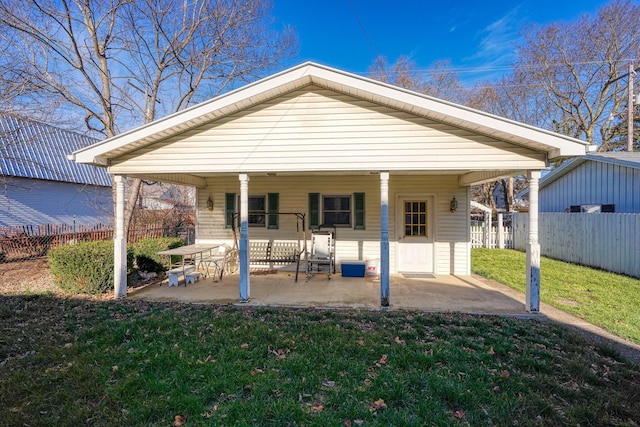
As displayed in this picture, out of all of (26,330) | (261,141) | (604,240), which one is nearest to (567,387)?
(261,141)

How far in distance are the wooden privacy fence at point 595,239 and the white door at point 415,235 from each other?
7.92 ft

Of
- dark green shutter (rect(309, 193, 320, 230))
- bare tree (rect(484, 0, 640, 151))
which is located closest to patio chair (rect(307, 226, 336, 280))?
dark green shutter (rect(309, 193, 320, 230))

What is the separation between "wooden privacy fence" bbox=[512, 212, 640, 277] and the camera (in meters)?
7.79

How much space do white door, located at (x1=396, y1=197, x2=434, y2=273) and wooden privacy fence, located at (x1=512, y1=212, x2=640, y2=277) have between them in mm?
2414

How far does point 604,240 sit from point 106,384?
1175 centimetres

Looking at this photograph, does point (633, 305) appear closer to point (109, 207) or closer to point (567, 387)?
point (567, 387)

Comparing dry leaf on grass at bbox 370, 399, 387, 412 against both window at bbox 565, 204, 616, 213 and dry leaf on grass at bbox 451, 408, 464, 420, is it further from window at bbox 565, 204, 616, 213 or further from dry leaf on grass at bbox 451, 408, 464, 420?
window at bbox 565, 204, 616, 213

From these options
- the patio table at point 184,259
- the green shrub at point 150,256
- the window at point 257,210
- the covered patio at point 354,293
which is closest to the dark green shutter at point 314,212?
the window at point 257,210

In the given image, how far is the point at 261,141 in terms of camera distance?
562cm

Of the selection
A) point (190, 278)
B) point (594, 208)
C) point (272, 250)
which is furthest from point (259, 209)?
point (594, 208)

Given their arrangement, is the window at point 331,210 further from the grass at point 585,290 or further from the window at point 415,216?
the grass at point 585,290

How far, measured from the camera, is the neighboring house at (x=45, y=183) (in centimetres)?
1203

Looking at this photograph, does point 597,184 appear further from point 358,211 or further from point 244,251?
point 244,251

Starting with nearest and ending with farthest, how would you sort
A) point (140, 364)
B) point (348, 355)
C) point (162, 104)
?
point (140, 364)
point (348, 355)
point (162, 104)
